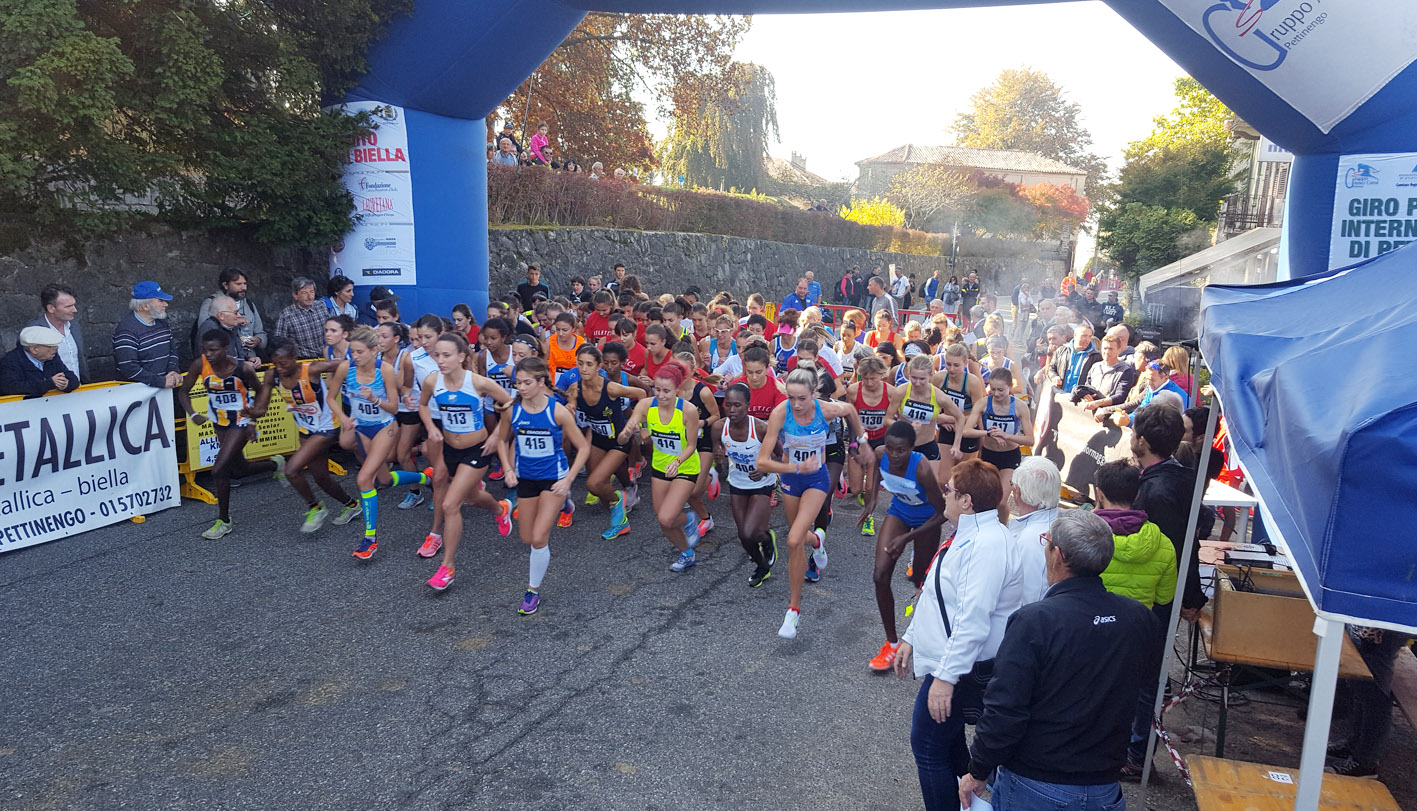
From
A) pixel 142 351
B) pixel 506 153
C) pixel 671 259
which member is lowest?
pixel 142 351

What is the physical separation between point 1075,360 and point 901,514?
17.9 ft

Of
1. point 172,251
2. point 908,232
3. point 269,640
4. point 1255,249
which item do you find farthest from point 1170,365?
point 908,232

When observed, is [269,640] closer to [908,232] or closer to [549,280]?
[549,280]

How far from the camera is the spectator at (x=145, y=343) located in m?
8.08

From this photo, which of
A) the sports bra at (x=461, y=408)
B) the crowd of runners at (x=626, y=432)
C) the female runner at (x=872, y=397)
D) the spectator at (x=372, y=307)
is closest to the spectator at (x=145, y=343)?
the crowd of runners at (x=626, y=432)

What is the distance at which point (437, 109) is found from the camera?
35.3ft

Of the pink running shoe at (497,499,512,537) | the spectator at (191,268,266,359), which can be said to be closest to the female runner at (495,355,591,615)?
the pink running shoe at (497,499,512,537)

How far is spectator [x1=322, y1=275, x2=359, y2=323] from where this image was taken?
10.2m

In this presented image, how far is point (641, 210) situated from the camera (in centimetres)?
2152

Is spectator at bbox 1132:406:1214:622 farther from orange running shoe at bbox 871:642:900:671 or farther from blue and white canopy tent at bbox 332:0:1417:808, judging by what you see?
orange running shoe at bbox 871:642:900:671

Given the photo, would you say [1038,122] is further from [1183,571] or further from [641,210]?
[1183,571]

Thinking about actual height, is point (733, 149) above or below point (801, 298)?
above

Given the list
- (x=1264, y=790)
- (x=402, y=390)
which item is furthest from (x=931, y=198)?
(x=1264, y=790)

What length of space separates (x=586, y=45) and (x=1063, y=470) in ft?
54.1
